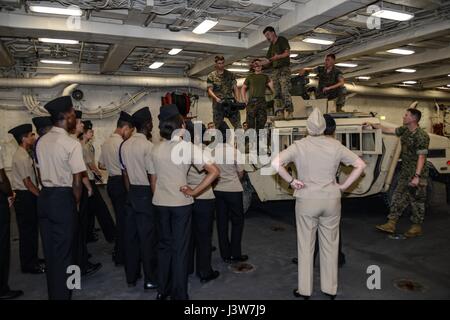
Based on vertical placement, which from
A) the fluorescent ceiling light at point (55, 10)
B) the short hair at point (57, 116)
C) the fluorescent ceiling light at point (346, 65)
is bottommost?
the short hair at point (57, 116)

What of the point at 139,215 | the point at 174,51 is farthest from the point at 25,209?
the point at 174,51

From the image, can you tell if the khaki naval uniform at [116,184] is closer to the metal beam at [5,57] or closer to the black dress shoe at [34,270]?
the black dress shoe at [34,270]

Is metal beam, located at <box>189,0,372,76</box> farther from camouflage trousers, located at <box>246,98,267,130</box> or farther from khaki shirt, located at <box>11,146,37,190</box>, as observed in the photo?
khaki shirt, located at <box>11,146,37,190</box>

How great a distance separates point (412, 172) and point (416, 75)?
11.4 meters

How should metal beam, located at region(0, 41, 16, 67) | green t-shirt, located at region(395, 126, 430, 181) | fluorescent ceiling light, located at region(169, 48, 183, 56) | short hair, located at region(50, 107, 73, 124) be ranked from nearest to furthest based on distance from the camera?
short hair, located at region(50, 107, 73, 124), green t-shirt, located at region(395, 126, 430, 181), metal beam, located at region(0, 41, 16, 67), fluorescent ceiling light, located at region(169, 48, 183, 56)

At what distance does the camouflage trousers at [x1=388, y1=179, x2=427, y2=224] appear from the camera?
5.67 meters

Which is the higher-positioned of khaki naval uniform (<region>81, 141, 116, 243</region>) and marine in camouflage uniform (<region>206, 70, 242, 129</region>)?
marine in camouflage uniform (<region>206, 70, 242, 129</region>)

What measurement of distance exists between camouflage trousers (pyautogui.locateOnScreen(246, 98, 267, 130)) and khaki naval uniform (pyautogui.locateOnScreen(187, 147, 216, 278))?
117 inches

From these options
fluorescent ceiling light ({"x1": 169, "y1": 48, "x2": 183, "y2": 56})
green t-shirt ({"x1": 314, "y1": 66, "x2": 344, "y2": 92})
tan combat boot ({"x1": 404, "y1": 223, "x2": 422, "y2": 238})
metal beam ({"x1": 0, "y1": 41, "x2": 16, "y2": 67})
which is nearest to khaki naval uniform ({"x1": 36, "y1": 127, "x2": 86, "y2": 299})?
tan combat boot ({"x1": 404, "y1": 223, "x2": 422, "y2": 238})

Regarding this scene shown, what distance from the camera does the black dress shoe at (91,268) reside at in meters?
4.52

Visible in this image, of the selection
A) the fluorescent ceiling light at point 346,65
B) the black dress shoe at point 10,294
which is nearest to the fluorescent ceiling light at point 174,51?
the fluorescent ceiling light at point 346,65
